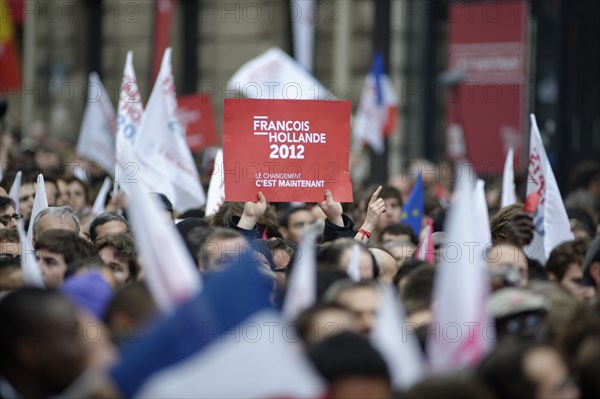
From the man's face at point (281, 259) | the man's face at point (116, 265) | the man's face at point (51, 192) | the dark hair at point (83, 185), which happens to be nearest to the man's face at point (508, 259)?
the man's face at point (281, 259)

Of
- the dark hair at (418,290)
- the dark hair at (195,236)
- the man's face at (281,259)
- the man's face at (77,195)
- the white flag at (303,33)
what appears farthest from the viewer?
the white flag at (303,33)

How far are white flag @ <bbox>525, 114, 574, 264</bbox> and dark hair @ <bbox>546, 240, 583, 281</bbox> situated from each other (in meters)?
1.42

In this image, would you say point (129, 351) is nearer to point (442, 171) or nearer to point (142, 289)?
point (142, 289)

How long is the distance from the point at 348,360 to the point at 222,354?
18.2 inches

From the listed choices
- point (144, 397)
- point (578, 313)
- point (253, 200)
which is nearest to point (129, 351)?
point (144, 397)

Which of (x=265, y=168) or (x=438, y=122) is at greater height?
(x=265, y=168)

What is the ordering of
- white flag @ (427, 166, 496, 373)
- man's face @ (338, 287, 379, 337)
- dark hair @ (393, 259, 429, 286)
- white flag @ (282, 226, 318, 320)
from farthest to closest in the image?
dark hair @ (393, 259, 429, 286), man's face @ (338, 287, 379, 337), white flag @ (282, 226, 318, 320), white flag @ (427, 166, 496, 373)

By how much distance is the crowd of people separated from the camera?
4637 millimetres

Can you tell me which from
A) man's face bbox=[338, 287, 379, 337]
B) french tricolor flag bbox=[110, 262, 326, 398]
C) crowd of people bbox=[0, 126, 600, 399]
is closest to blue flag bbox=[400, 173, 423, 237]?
crowd of people bbox=[0, 126, 600, 399]

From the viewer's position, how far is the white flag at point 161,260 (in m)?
4.80

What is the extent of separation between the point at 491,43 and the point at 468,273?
13.0 metres

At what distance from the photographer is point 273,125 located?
8.87 meters

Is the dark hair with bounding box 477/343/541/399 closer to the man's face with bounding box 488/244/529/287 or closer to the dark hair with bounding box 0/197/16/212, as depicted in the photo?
the man's face with bounding box 488/244/529/287

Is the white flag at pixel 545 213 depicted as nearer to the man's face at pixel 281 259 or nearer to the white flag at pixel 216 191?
the man's face at pixel 281 259
